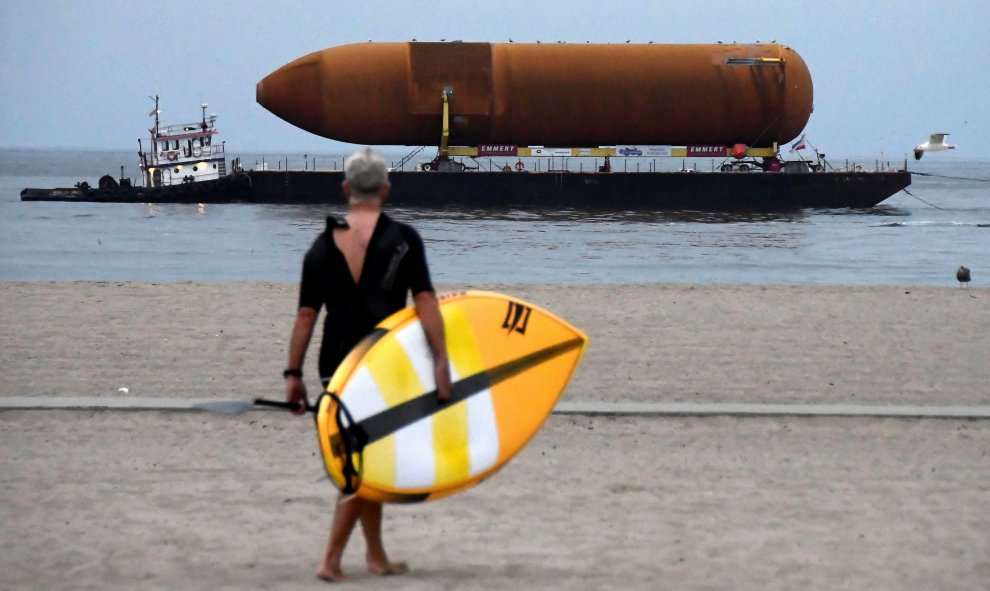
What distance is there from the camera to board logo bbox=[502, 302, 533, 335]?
4.91 meters

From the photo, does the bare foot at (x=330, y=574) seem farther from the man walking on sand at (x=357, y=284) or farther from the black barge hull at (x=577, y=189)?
the black barge hull at (x=577, y=189)

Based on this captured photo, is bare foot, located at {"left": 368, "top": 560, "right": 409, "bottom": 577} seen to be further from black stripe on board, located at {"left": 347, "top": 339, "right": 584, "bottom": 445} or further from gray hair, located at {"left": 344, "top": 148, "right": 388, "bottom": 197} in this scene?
gray hair, located at {"left": 344, "top": 148, "right": 388, "bottom": 197}

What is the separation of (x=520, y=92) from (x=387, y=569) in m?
43.8

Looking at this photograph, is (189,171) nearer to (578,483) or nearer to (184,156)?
(184,156)

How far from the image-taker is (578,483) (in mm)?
6301

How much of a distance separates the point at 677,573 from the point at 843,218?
47.6m

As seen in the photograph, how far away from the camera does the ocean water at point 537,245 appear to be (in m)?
27.4

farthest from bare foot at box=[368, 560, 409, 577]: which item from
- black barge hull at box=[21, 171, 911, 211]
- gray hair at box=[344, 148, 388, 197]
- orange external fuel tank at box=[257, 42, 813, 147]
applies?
black barge hull at box=[21, 171, 911, 211]

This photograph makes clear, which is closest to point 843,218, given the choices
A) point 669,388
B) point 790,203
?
point 790,203

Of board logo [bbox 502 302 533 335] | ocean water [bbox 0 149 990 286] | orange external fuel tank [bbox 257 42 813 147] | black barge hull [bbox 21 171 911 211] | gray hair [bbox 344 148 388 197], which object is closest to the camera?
gray hair [bbox 344 148 388 197]

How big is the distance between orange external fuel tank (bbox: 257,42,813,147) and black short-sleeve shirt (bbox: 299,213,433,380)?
142ft

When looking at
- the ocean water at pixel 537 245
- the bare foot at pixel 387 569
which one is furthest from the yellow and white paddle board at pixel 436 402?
the ocean water at pixel 537 245

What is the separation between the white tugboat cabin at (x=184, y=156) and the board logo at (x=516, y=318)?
154 ft

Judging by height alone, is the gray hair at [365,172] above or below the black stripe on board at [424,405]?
above
